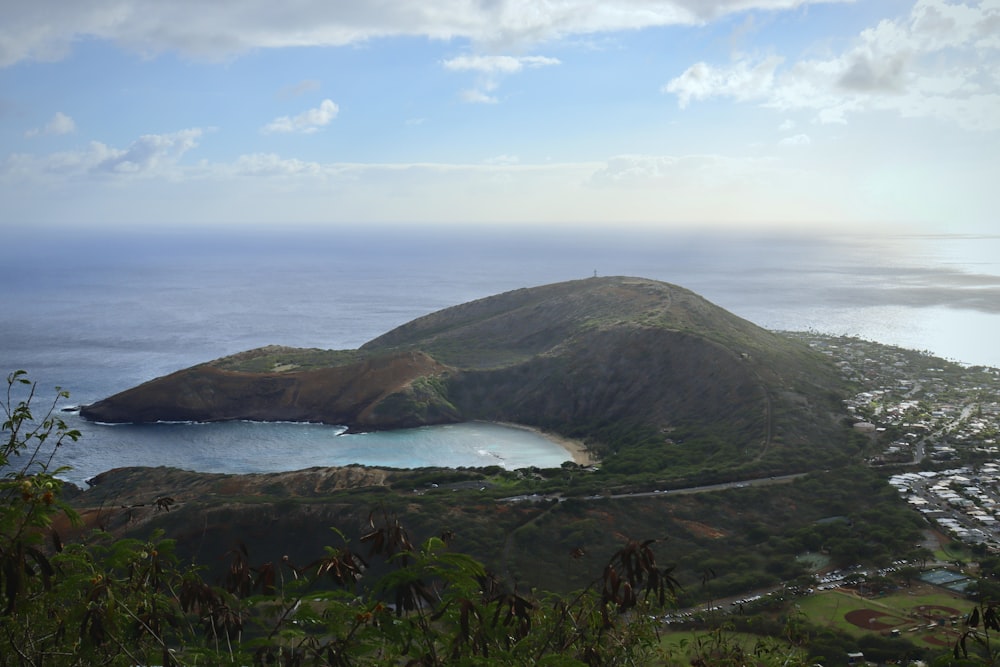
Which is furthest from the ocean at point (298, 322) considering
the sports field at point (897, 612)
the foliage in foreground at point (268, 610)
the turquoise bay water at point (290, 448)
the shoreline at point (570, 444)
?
the foliage in foreground at point (268, 610)

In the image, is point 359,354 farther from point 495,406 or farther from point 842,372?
point 842,372

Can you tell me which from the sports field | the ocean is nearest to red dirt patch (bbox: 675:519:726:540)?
the sports field

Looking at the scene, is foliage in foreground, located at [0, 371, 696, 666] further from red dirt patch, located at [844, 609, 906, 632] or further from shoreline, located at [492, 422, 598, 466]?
shoreline, located at [492, 422, 598, 466]

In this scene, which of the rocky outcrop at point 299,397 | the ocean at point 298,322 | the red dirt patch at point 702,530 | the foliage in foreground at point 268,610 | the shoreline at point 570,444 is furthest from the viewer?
the rocky outcrop at point 299,397

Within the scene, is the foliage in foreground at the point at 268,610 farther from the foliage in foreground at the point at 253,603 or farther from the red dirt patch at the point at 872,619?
the red dirt patch at the point at 872,619

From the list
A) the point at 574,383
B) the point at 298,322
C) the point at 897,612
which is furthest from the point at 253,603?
the point at 298,322

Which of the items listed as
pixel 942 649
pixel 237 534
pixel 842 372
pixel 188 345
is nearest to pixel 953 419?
pixel 842 372

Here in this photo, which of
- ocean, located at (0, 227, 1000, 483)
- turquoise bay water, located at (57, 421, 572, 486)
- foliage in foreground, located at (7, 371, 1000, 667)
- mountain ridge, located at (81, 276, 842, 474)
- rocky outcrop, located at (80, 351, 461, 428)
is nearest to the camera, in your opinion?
foliage in foreground, located at (7, 371, 1000, 667)

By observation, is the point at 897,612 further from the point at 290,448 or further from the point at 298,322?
the point at 298,322

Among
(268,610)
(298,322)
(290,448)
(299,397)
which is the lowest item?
(290,448)
